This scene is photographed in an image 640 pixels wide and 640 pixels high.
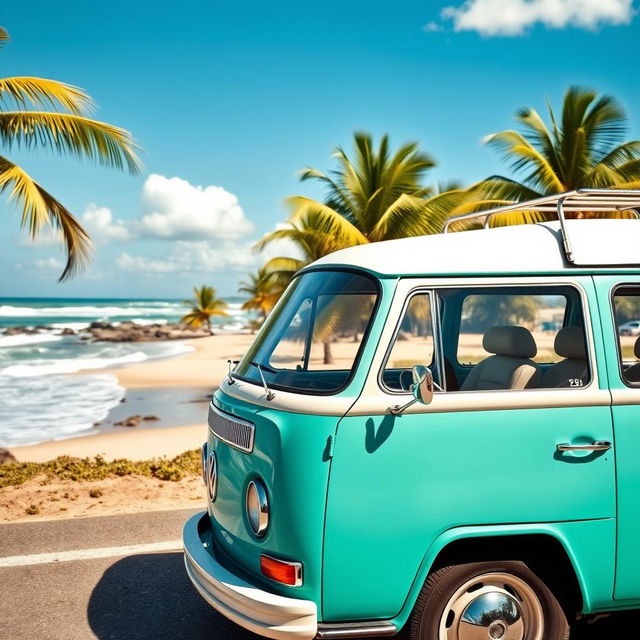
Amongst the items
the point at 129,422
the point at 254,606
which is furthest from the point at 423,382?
the point at 129,422

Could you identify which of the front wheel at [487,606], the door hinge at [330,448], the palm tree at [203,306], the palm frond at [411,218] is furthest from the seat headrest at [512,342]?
the palm tree at [203,306]

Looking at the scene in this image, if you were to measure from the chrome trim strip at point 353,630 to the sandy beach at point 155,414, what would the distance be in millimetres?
11041

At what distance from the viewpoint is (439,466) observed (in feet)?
11.3

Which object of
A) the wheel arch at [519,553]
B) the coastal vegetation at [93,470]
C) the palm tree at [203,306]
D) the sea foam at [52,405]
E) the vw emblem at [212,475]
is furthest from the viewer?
the palm tree at [203,306]

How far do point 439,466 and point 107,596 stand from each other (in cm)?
271

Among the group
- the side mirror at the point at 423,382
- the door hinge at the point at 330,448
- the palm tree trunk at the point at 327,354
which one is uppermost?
the palm tree trunk at the point at 327,354

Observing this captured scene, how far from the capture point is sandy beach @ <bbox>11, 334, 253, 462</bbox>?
15.2 metres

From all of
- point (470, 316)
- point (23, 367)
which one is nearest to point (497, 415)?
point (470, 316)

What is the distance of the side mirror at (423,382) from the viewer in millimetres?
3342

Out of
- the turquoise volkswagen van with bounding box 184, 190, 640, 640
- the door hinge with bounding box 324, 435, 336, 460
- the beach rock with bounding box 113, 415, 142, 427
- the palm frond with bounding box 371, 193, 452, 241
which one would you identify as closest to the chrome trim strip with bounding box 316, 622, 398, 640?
the turquoise volkswagen van with bounding box 184, 190, 640, 640

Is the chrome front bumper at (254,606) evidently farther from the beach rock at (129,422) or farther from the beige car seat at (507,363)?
the beach rock at (129,422)

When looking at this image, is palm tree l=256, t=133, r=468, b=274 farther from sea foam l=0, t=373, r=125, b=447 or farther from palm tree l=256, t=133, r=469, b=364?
sea foam l=0, t=373, r=125, b=447

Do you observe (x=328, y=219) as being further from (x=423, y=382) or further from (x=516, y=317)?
(x=423, y=382)

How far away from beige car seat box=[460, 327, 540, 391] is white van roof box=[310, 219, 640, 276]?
0.59 m
